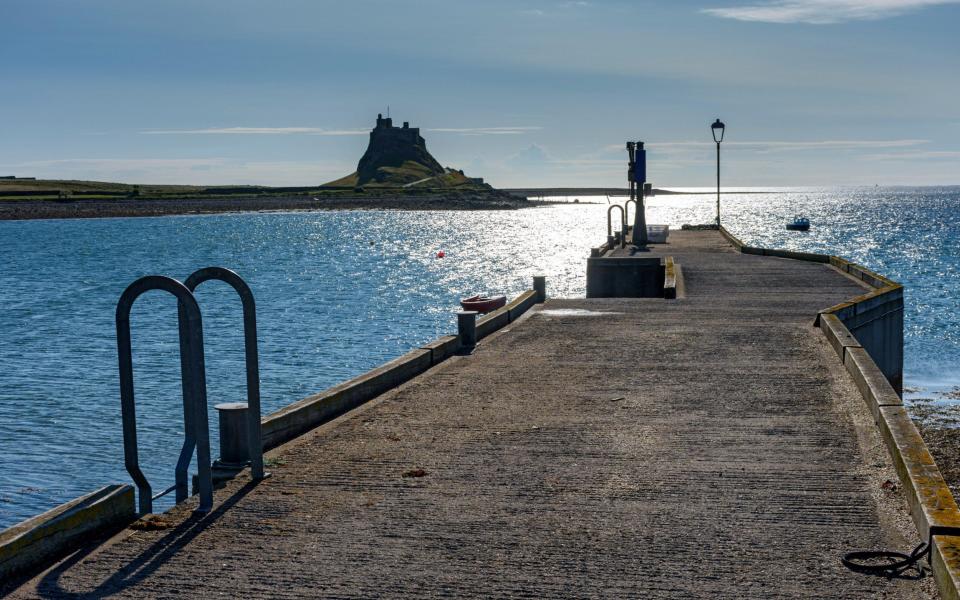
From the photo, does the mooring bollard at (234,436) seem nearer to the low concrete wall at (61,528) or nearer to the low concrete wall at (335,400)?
the low concrete wall at (335,400)

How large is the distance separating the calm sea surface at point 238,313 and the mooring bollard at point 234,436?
9.91 meters

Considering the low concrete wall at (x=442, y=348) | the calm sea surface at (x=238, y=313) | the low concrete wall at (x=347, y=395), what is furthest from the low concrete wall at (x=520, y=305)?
the calm sea surface at (x=238, y=313)

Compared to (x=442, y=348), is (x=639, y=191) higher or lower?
higher

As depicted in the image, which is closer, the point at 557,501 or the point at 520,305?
the point at 557,501

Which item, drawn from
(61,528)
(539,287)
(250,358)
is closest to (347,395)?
(250,358)

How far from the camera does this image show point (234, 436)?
797 centimetres

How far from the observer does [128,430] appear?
6.93 metres

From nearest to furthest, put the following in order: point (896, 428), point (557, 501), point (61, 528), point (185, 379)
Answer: point (61, 528), point (185, 379), point (557, 501), point (896, 428)

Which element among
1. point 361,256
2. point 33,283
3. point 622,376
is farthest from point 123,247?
point 622,376

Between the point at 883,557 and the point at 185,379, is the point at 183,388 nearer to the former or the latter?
the point at 185,379

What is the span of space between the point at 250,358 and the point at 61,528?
1908 mm

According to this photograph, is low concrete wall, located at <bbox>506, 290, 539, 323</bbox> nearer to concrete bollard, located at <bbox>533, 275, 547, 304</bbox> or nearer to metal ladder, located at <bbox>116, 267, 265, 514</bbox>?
concrete bollard, located at <bbox>533, 275, 547, 304</bbox>

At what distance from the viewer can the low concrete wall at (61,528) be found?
235 inches

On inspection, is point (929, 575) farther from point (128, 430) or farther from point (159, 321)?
point (159, 321)
